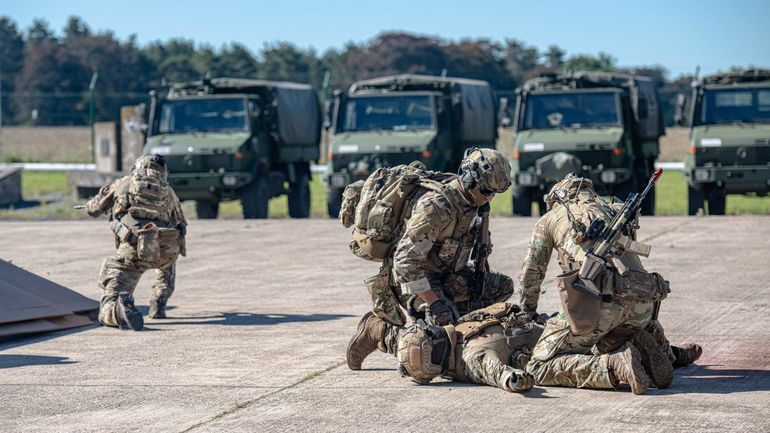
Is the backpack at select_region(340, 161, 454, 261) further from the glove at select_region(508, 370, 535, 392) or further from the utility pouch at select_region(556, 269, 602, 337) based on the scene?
the glove at select_region(508, 370, 535, 392)

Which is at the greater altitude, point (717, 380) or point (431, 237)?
point (431, 237)

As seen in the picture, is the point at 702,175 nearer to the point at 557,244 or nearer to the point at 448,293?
the point at 448,293

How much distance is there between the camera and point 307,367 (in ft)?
28.1

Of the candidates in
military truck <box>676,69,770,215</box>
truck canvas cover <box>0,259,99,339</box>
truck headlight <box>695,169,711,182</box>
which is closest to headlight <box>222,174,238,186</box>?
military truck <box>676,69,770,215</box>

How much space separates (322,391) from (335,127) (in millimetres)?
14314

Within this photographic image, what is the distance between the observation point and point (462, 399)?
24.0ft

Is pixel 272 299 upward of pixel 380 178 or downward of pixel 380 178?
downward

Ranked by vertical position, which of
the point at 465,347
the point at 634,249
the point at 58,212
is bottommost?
the point at 58,212

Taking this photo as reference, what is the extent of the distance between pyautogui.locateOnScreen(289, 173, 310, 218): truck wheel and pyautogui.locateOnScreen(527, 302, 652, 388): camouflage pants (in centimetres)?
1609

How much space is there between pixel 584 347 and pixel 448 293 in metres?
1.03

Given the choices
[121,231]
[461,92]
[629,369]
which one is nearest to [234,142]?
[461,92]

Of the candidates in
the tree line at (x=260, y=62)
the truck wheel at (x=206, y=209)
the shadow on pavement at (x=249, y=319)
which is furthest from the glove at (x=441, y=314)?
the tree line at (x=260, y=62)

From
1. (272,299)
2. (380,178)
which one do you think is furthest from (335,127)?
(380,178)

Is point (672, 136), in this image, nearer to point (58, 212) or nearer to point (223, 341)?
point (58, 212)
